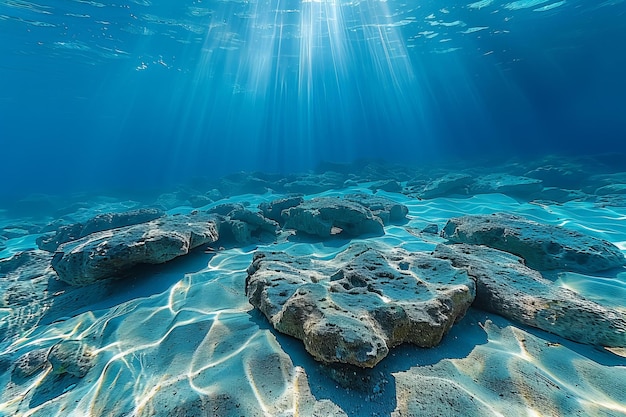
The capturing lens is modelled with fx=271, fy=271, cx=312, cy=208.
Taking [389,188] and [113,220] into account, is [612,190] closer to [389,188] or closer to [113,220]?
[389,188]

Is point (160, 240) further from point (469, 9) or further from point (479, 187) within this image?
point (469, 9)

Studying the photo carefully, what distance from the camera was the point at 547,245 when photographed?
4156 mm

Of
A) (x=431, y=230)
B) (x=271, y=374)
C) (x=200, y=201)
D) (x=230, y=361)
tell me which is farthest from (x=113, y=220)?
(x=431, y=230)

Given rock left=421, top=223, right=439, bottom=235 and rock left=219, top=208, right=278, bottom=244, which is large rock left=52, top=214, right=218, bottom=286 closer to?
rock left=219, top=208, right=278, bottom=244

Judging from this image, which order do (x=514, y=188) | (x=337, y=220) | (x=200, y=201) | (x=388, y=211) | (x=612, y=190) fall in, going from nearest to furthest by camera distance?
(x=337, y=220)
(x=388, y=211)
(x=612, y=190)
(x=514, y=188)
(x=200, y=201)

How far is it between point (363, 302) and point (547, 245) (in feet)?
11.7

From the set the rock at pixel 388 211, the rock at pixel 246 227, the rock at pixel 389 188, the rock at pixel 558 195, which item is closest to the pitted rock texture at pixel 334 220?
the rock at pixel 246 227

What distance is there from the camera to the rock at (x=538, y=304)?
7.98 feet

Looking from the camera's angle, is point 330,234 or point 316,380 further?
point 330,234

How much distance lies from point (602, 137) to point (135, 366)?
5986 centimetres

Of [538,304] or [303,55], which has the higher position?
[303,55]

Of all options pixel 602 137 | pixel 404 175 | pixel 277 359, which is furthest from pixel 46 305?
pixel 602 137

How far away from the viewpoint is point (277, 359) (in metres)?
2.21

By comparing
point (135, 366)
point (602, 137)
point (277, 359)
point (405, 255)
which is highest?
point (602, 137)
